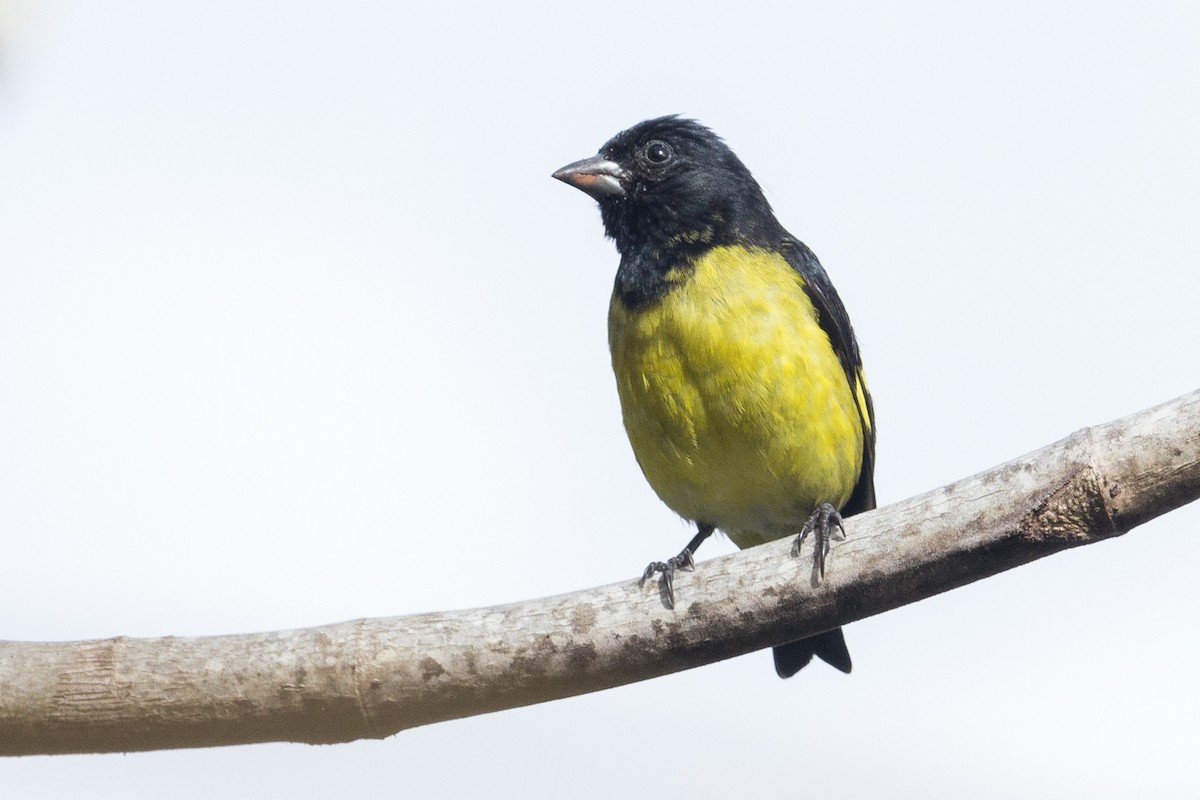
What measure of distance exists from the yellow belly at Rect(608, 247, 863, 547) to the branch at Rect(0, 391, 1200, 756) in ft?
4.21

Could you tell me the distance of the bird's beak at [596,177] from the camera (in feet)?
18.7

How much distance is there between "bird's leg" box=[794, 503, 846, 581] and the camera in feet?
11.7

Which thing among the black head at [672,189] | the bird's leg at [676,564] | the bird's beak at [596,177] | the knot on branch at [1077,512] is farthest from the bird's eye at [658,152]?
the knot on branch at [1077,512]

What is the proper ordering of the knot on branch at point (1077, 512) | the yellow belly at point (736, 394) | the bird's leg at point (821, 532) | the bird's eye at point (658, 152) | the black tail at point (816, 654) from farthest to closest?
the bird's eye at point (658, 152) < the black tail at point (816, 654) < the yellow belly at point (736, 394) < the bird's leg at point (821, 532) < the knot on branch at point (1077, 512)

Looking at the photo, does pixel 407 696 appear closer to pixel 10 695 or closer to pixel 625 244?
pixel 10 695

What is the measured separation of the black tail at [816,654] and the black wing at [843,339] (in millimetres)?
562

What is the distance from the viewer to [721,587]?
3.63m

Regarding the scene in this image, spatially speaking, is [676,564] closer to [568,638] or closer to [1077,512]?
[568,638]

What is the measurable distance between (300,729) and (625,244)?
108 inches

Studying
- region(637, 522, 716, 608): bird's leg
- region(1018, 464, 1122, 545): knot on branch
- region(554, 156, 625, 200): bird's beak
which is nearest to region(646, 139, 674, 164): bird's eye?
region(554, 156, 625, 200): bird's beak

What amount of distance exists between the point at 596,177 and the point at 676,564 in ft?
6.77

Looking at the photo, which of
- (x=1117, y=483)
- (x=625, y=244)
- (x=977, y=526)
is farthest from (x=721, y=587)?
(x=625, y=244)

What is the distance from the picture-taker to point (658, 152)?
575 cm

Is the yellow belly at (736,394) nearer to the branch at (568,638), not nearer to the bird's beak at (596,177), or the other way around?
the bird's beak at (596,177)
